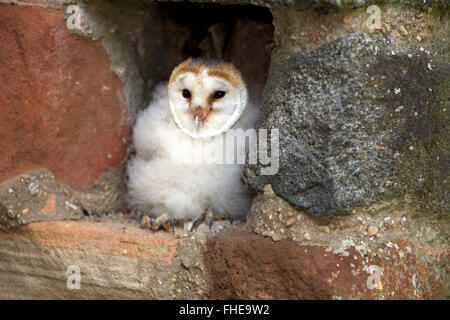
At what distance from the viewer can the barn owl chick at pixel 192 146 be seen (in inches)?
90.9

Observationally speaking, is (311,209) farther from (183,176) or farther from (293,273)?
(183,176)

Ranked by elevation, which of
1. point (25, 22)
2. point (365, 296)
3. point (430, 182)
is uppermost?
point (25, 22)

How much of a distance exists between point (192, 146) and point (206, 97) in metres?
0.25

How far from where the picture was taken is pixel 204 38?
9.56ft

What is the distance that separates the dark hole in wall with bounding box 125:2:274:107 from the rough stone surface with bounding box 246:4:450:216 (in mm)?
816

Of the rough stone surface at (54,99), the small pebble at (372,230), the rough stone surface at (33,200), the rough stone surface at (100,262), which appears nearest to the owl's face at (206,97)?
the rough stone surface at (54,99)

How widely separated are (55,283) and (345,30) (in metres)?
1.68

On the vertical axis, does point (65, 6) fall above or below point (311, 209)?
above

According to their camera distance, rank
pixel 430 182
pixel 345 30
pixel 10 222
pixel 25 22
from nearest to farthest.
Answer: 1. pixel 345 30
2. pixel 430 182
3. pixel 25 22
4. pixel 10 222

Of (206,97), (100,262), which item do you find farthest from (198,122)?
(100,262)

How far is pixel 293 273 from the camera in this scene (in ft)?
5.69

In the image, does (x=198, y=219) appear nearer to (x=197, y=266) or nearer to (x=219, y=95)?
(x=197, y=266)

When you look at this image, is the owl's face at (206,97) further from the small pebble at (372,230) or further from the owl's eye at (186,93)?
the small pebble at (372,230)

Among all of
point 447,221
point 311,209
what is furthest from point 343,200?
point 447,221
